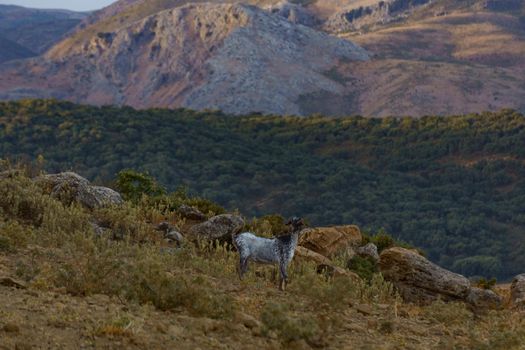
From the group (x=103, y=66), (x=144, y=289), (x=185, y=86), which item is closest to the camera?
(x=144, y=289)

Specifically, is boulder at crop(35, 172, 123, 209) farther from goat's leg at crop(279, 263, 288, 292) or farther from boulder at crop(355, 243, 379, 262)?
goat's leg at crop(279, 263, 288, 292)

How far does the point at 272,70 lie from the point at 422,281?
498 feet

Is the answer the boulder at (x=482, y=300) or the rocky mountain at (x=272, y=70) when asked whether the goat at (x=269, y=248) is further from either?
the rocky mountain at (x=272, y=70)

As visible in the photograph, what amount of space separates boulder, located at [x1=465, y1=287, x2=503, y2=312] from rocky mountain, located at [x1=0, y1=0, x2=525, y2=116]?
135 meters

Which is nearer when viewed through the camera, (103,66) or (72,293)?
(72,293)

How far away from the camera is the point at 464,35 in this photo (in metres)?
200

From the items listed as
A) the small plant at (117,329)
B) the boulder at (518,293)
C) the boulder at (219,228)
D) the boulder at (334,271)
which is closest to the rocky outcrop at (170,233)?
the boulder at (219,228)

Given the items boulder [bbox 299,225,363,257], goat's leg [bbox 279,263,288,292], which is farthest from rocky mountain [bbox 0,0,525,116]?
goat's leg [bbox 279,263,288,292]

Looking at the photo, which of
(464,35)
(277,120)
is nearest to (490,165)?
(277,120)

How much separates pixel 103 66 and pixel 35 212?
7207 inches

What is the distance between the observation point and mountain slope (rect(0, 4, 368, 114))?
160625mm

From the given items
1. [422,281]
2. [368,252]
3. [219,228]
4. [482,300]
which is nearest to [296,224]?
[219,228]

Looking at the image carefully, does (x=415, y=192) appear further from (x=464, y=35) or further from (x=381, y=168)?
(x=464, y=35)

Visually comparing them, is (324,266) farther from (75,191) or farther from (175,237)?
(75,191)
